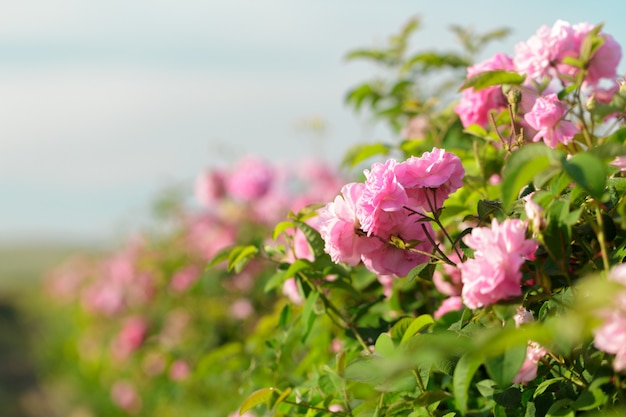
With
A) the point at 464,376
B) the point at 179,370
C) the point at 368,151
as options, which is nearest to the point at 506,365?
the point at 464,376

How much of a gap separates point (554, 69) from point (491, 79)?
17cm

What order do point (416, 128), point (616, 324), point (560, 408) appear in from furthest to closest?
point (416, 128), point (560, 408), point (616, 324)

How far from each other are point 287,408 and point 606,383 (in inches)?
24.3

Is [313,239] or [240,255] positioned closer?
[313,239]

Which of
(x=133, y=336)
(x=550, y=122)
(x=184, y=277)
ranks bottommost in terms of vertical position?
(x=133, y=336)

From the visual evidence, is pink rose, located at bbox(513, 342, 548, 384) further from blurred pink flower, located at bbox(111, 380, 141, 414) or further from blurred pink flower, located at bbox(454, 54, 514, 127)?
blurred pink flower, located at bbox(111, 380, 141, 414)

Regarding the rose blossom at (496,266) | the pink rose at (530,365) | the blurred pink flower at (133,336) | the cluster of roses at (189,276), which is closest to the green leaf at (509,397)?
the pink rose at (530,365)

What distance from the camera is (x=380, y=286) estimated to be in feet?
5.37

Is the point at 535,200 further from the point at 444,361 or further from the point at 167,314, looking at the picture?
the point at 167,314

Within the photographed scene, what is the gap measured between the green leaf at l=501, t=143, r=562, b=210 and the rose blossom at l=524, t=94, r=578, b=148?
39 cm

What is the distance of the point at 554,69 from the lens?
4.36 ft

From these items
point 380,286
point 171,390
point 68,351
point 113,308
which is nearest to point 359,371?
point 380,286

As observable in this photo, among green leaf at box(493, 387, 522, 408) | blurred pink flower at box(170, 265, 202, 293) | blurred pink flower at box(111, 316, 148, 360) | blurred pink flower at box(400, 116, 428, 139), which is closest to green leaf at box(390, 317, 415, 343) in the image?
green leaf at box(493, 387, 522, 408)

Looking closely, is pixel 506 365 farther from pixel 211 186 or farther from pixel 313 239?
pixel 211 186
